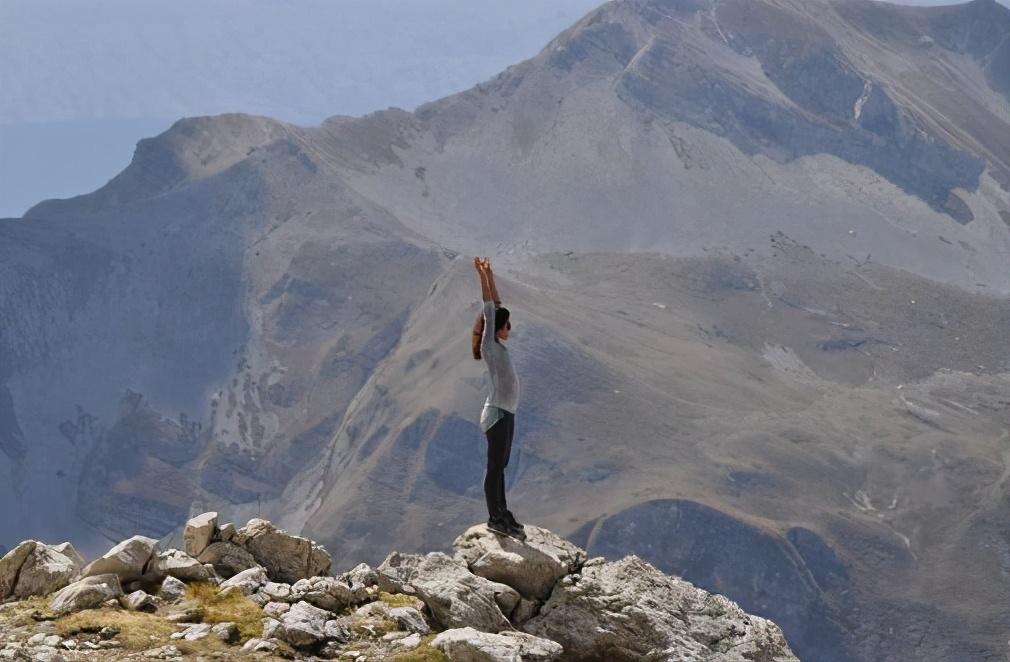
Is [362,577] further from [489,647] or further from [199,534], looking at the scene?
[489,647]

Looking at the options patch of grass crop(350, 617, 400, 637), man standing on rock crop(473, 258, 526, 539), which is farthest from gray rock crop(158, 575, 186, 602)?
man standing on rock crop(473, 258, 526, 539)

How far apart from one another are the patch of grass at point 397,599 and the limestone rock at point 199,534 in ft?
10.7

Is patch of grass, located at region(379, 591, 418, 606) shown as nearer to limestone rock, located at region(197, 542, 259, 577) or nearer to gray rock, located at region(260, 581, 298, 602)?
gray rock, located at region(260, 581, 298, 602)

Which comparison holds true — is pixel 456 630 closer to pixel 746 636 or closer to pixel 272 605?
pixel 272 605

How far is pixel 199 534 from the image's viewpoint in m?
Result: 24.8

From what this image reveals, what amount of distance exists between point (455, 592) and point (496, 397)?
12.4 feet

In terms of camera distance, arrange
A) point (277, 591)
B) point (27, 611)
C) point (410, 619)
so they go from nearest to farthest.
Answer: point (27, 611) → point (410, 619) → point (277, 591)

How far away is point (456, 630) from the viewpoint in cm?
2078

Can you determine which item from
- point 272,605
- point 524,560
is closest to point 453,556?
point 524,560

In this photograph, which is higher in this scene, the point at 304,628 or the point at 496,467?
the point at 496,467

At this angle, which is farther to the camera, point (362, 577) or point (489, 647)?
point (362, 577)

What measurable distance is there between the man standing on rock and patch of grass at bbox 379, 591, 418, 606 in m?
2.00

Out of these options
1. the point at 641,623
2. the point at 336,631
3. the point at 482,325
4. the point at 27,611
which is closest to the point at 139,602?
the point at 27,611

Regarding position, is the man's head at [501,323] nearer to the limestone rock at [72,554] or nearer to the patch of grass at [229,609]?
the patch of grass at [229,609]
